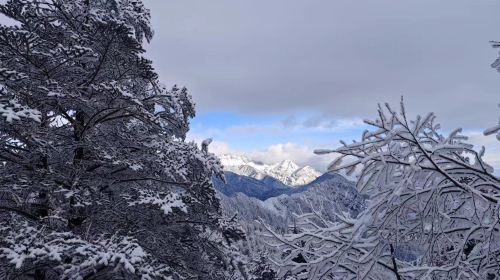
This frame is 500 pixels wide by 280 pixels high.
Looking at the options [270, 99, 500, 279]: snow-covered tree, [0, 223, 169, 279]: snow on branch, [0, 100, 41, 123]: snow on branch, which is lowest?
[0, 223, 169, 279]: snow on branch

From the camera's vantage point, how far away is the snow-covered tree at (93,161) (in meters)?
5.15

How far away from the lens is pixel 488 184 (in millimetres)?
2742

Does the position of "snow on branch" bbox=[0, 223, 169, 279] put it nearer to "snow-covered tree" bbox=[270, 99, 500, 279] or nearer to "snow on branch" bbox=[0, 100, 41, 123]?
"snow on branch" bbox=[0, 100, 41, 123]

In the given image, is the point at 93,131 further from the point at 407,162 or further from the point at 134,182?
the point at 407,162

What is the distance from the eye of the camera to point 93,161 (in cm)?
633

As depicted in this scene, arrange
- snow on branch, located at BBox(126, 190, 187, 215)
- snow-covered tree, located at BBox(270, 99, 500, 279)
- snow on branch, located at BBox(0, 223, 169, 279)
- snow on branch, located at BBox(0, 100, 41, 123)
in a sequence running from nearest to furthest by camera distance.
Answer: snow-covered tree, located at BBox(270, 99, 500, 279) → snow on branch, located at BBox(0, 100, 41, 123) → snow on branch, located at BBox(0, 223, 169, 279) → snow on branch, located at BBox(126, 190, 187, 215)

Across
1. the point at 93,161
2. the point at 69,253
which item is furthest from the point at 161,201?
the point at 93,161

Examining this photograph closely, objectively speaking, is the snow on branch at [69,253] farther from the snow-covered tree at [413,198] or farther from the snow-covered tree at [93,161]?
the snow-covered tree at [413,198]

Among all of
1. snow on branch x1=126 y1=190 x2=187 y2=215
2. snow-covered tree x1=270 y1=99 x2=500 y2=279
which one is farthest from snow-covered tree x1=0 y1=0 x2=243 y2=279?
Answer: snow-covered tree x1=270 y1=99 x2=500 y2=279

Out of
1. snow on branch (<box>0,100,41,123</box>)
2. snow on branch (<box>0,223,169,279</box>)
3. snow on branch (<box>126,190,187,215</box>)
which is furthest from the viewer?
snow on branch (<box>126,190,187,215</box>)

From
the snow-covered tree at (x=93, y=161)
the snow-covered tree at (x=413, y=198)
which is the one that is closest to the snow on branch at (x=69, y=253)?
the snow-covered tree at (x=93, y=161)

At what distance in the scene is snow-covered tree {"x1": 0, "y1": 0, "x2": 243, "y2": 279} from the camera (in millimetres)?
5148

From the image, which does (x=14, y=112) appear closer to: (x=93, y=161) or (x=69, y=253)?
(x=69, y=253)

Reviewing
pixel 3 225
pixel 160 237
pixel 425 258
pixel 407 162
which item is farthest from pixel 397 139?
pixel 3 225
